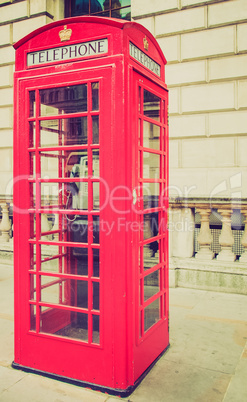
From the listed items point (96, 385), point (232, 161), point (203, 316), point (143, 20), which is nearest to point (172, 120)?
point (232, 161)

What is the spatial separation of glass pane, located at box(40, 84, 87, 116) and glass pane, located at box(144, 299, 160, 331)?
5.39 feet

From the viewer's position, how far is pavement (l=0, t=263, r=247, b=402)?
2.45 meters

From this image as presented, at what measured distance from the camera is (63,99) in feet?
9.82

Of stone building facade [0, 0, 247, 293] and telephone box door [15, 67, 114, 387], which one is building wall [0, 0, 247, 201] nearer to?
stone building facade [0, 0, 247, 293]

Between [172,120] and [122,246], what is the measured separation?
468 centimetres

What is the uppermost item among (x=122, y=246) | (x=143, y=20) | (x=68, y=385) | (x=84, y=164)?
(x=143, y=20)

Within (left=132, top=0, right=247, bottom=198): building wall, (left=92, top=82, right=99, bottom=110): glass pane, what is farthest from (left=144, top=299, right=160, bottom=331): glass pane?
(left=132, top=0, right=247, bottom=198): building wall

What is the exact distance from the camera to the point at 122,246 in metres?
2.41

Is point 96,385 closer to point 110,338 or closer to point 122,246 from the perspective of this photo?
point 110,338

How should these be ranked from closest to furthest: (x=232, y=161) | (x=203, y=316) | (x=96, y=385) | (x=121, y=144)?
(x=121, y=144)
(x=96, y=385)
(x=203, y=316)
(x=232, y=161)

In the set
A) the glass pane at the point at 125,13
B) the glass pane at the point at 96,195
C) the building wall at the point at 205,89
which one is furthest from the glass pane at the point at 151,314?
the glass pane at the point at 125,13

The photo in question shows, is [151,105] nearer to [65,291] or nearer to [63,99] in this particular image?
[63,99]

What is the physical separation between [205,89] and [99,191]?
181 inches

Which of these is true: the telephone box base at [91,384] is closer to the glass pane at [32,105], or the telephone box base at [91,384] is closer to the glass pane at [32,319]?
the glass pane at [32,319]
